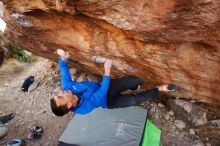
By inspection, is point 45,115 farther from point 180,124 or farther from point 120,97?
point 120,97

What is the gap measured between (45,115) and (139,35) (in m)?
4.51

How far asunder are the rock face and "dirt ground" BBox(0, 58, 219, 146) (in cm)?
101

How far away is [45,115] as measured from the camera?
8461 millimetres

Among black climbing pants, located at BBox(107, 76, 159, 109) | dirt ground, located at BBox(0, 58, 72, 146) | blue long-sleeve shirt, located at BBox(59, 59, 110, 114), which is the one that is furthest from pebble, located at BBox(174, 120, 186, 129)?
dirt ground, located at BBox(0, 58, 72, 146)

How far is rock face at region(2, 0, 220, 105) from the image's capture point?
4.27 meters

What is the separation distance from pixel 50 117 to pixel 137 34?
435 cm

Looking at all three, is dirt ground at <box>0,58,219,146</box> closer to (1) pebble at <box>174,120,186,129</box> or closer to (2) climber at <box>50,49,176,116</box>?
(1) pebble at <box>174,120,186,129</box>

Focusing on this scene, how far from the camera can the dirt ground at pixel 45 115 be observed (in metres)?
6.80

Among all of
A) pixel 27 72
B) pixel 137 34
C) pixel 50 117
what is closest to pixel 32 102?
pixel 50 117

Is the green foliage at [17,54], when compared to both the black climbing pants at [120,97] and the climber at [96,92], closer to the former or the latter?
the climber at [96,92]

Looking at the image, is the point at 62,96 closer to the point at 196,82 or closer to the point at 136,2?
the point at 136,2

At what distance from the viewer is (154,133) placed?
22.7 ft

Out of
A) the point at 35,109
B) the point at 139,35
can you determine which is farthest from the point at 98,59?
the point at 35,109

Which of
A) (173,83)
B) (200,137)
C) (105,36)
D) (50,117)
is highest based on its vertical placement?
(105,36)
